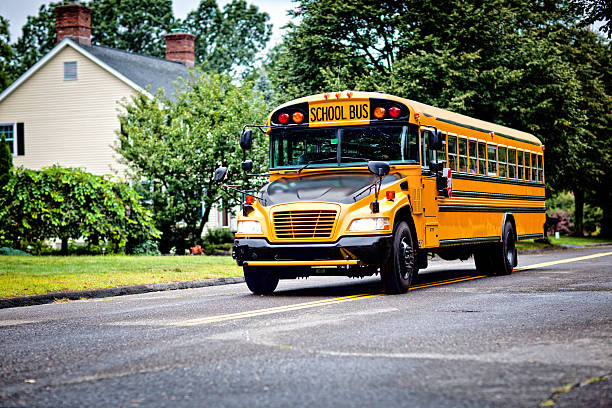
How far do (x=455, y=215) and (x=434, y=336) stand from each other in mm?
7475

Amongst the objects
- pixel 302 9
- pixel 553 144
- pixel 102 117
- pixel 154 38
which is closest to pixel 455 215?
pixel 553 144

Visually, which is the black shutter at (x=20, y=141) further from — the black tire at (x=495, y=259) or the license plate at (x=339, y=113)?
the license plate at (x=339, y=113)

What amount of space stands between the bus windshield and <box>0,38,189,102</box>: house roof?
24.8 m

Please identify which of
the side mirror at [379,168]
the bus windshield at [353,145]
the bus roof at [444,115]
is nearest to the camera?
the side mirror at [379,168]

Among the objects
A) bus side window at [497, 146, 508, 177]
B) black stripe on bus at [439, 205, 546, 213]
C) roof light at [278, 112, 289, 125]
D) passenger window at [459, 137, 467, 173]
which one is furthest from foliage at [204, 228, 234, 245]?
roof light at [278, 112, 289, 125]

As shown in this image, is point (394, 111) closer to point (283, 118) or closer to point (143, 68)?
point (283, 118)

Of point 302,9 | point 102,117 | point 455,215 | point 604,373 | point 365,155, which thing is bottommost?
point 604,373

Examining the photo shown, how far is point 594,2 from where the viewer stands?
20500 millimetres

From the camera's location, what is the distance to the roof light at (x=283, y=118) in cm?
1442

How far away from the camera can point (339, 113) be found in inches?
552

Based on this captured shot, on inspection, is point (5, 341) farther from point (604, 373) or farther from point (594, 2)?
point (594, 2)

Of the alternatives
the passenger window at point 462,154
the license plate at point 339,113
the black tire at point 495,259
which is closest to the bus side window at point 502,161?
the black tire at point 495,259

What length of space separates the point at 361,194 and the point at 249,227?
1715mm

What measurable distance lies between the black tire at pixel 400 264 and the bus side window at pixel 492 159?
5.01 meters
